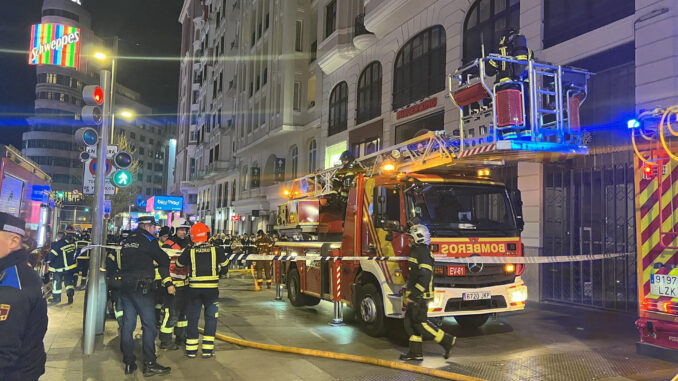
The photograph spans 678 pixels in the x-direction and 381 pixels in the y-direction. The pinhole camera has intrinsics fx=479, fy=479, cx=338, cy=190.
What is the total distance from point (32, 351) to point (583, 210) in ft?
36.4

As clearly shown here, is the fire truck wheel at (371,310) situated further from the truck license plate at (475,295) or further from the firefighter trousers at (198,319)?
the firefighter trousers at (198,319)

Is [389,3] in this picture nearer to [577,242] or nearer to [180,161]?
[577,242]

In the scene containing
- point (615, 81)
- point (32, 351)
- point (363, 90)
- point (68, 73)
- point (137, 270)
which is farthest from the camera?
point (68, 73)

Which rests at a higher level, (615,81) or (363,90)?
(363,90)

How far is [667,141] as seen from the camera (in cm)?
585

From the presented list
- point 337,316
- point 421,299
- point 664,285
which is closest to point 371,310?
point 337,316

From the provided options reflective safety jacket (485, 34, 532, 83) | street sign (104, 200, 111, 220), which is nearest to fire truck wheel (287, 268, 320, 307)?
street sign (104, 200, 111, 220)

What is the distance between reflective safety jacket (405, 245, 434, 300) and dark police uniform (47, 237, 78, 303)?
27.7 ft

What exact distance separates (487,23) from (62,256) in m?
12.9

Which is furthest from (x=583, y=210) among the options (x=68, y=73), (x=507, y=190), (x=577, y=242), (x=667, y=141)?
(x=68, y=73)

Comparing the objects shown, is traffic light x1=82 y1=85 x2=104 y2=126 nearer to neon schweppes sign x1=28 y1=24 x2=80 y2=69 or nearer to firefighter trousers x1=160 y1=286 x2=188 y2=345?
firefighter trousers x1=160 y1=286 x2=188 y2=345

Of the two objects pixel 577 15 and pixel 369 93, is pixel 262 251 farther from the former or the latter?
pixel 577 15

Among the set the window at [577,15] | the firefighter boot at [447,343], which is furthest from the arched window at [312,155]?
the firefighter boot at [447,343]

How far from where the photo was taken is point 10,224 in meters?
2.69
